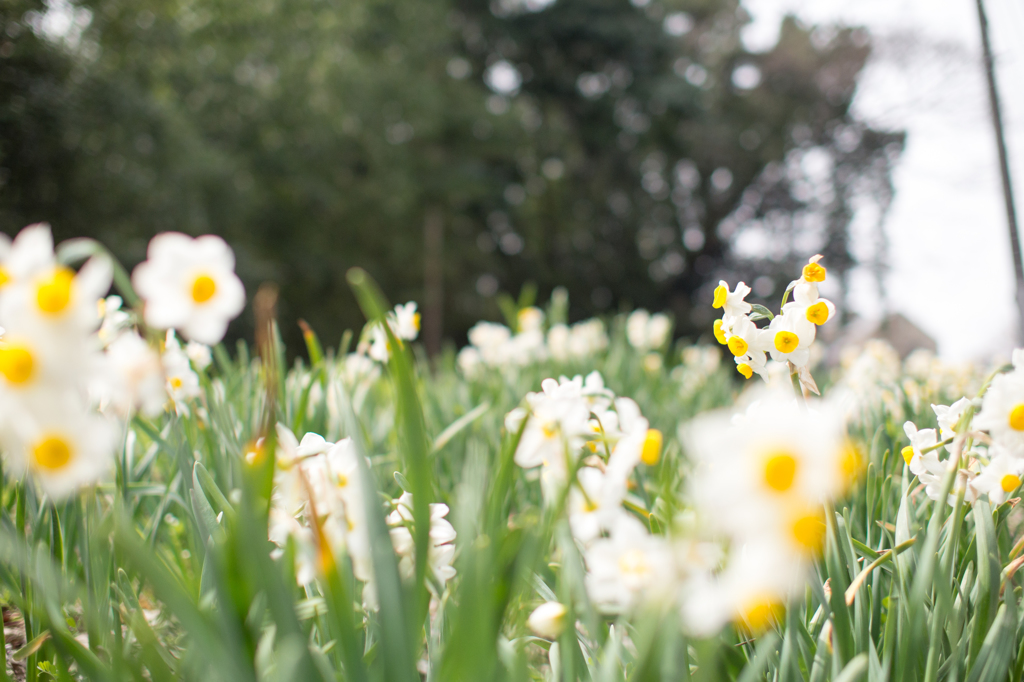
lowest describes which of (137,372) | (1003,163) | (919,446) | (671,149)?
(919,446)

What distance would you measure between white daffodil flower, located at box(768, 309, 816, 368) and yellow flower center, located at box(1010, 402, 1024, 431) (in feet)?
0.57

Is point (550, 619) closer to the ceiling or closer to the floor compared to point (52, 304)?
closer to the floor

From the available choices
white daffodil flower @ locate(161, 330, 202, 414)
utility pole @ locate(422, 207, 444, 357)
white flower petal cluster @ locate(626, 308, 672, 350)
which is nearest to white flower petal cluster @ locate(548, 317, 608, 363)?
white flower petal cluster @ locate(626, 308, 672, 350)

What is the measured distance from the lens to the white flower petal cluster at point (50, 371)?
331 mm

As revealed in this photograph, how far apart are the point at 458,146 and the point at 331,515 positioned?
11.7 m

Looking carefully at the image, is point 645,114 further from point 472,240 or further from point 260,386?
point 260,386

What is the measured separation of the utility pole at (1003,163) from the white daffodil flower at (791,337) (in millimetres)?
2947

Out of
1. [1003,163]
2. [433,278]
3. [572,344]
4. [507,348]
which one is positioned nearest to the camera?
[507,348]

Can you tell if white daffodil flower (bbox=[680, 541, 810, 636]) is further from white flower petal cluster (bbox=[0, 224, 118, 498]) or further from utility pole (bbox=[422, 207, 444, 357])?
utility pole (bbox=[422, 207, 444, 357])

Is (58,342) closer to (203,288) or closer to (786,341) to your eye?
(203,288)

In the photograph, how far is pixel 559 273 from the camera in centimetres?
1233

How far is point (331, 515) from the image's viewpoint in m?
0.51

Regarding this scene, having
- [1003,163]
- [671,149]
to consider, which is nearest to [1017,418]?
[1003,163]

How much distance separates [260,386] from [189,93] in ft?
27.1
